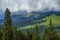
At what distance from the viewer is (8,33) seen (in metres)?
43.3

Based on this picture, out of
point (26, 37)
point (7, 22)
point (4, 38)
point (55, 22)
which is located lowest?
point (55, 22)

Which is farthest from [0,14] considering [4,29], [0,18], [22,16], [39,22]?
[39,22]

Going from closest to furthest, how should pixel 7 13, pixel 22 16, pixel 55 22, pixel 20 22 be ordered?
pixel 7 13 → pixel 20 22 → pixel 22 16 → pixel 55 22

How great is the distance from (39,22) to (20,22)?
4049 cm

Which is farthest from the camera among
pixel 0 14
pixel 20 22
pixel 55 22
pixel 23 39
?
pixel 55 22

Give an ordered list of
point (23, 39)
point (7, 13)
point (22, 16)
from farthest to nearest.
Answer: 1. point (22, 16)
2. point (23, 39)
3. point (7, 13)

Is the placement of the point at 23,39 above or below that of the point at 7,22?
below

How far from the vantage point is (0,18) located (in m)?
120

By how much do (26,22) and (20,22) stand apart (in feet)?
49.4

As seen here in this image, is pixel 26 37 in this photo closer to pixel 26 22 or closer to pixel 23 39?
pixel 23 39

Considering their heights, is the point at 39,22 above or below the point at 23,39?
below

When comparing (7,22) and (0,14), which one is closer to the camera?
(7,22)

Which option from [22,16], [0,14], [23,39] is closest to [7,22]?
[23,39]

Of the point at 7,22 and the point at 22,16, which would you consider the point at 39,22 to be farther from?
the point at 7,22
